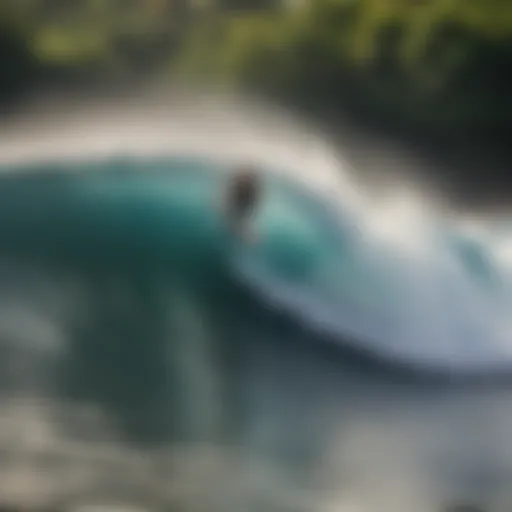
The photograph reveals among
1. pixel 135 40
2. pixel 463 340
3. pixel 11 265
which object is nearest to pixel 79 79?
pixel 135 40

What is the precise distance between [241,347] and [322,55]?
0.36 metres

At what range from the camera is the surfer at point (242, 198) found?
1.00 meters

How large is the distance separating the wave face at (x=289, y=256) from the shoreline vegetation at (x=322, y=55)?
0.33 feet

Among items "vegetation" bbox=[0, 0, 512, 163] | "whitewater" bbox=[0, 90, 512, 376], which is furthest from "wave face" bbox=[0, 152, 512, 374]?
"vegetation" bbox=[0, 0, 512, 163]

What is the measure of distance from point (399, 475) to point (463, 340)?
17 centimetres

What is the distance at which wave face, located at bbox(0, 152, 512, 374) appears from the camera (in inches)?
38.8

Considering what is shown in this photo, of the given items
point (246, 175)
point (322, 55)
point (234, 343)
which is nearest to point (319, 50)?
point (322, 55)

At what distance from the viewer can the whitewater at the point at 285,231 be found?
38.8 inches

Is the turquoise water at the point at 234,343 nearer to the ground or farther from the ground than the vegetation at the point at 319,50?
nearer to the ground

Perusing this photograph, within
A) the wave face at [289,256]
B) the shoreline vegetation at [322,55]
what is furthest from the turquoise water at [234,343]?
the shoreline vegetation at [322,55]

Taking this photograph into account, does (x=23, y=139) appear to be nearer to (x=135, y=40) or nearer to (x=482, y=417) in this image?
(x=135, y=40)

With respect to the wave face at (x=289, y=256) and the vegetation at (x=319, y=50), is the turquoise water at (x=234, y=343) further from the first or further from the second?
the vegetation at (x=319, y=50)

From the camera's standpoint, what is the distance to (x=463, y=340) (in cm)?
99

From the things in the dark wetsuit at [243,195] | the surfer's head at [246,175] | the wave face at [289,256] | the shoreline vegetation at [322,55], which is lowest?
the wave face at [289,256]
